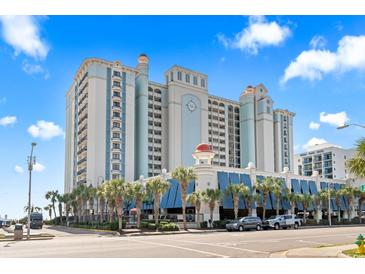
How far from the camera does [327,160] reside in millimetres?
148875

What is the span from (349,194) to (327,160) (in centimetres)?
7898

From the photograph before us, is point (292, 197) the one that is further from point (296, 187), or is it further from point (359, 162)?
point (359, 162)

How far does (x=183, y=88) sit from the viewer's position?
10881 centimetres

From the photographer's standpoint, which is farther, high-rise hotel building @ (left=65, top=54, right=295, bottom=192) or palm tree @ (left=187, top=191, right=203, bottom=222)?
high-rise hotel building @ (left=65, top=54, right=295, bottom=192)

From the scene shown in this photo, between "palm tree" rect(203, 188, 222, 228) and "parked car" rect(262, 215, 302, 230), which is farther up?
"palm tree" rect(203, 188, 222, 228)

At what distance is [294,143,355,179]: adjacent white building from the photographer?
14688 centimetres

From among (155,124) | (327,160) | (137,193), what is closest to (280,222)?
(137,193)

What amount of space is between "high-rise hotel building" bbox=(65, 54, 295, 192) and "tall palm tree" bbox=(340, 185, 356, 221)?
4252cm

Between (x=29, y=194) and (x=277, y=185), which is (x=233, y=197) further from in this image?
(x=29, y=194)

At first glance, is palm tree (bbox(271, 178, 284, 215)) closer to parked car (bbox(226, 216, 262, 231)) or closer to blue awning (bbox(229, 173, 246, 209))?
blue awning (bbox(229, 173, 246, 209))

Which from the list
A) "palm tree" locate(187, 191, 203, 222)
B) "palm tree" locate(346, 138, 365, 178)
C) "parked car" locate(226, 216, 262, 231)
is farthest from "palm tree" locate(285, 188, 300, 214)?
"palm tree" locate(346, 138, 365, 178)

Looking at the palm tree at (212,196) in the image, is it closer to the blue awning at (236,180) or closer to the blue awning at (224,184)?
the blue awning at (224,184)

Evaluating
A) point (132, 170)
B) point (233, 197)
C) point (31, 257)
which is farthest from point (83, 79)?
point (31, 257)

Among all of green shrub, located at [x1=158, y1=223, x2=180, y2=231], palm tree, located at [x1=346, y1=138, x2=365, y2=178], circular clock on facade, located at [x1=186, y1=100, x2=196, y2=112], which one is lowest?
green shrub, located at [x1=158, y1=223, x2=180, y2=231]
